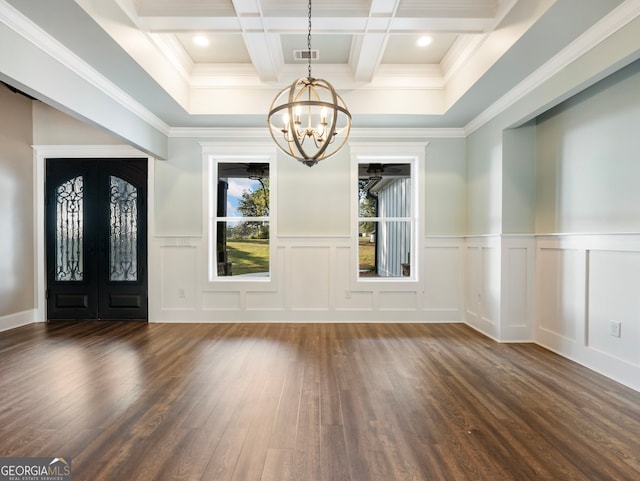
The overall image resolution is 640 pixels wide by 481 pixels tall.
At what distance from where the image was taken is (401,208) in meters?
4.96

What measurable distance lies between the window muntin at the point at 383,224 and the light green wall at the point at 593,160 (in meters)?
1.72

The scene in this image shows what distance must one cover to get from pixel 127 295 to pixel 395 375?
4.00m

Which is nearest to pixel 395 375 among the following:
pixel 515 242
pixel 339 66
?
pixel 515 242

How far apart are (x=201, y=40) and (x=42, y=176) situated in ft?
10.9

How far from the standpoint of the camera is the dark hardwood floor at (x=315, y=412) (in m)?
1.71

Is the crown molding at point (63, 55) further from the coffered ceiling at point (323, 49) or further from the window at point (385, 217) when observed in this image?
the window at point (385, 217)

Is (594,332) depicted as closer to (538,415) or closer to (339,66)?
(538,415)

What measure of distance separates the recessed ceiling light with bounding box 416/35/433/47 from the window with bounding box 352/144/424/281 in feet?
5.27

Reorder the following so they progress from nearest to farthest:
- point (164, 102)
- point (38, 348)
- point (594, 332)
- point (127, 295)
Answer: point (594, 332), point (38, 348), point (164, 102), point (127, 295)

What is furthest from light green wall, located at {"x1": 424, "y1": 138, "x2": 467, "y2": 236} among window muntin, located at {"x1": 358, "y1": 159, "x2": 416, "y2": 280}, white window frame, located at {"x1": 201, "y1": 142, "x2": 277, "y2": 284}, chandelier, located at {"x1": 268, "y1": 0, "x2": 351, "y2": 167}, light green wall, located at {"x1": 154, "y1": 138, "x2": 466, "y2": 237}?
chandelier, located at {"x1": 268, "y1": 0, "x2": 351, "y2": 167}

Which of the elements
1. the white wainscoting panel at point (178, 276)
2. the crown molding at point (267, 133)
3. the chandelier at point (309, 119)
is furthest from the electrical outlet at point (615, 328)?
the white wainscoting panel at point (178, 276)

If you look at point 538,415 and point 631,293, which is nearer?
point 538,415

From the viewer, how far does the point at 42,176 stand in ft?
15.6

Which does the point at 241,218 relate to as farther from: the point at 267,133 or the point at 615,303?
the point at 615,303
